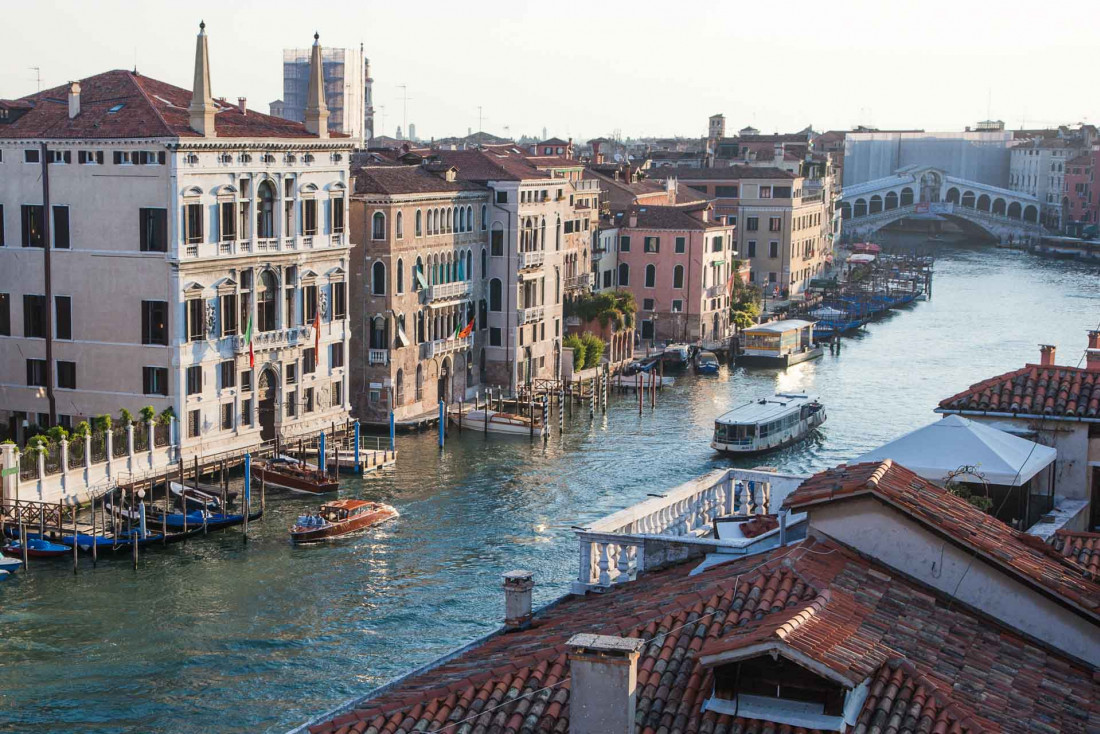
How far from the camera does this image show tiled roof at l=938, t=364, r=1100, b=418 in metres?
14.9

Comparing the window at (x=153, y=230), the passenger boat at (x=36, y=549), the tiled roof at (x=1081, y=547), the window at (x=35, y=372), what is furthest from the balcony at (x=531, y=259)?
the tiled roof at (x=1081, y=547)

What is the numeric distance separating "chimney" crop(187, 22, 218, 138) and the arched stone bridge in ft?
288

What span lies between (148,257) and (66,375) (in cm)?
357

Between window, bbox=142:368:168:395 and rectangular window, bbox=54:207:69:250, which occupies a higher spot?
rectangular window, bbox=54:207:69:250

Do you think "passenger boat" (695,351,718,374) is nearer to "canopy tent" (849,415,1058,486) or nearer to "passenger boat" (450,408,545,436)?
"passenger boat" (450,408,545,436)

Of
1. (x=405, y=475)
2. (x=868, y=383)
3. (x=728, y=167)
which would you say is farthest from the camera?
(x=728, y=167)

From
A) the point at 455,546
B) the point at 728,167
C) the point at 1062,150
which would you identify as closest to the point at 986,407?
the point at 455,546

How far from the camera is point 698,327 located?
62.2m

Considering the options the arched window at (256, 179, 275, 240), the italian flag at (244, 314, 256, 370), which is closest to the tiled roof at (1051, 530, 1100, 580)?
the italian flag at (244, 314, 256, 370)

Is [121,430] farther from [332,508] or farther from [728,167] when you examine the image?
[728,167]

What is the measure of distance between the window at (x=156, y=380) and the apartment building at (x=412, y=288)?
→ 8838mm

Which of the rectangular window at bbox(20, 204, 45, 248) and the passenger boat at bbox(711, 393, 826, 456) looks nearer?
the rectangular window at bbox(20, 204, 45, 248)

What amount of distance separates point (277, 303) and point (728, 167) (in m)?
45.2

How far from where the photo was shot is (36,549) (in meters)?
28.4
